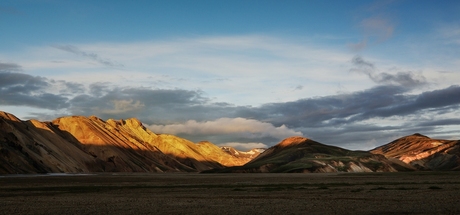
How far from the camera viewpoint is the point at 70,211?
3078cm

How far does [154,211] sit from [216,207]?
175 inches

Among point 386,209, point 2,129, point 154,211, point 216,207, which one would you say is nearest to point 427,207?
point 386,209

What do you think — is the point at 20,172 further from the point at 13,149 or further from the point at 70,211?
the point at 70,211

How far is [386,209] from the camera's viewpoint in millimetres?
30219

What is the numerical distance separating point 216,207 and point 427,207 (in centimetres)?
1299

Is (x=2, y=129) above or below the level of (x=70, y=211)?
above

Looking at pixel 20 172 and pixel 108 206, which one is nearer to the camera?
pixel 108 206

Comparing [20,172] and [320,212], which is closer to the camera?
[320,212]

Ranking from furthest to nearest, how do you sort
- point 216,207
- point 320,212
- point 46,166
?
1. point 46,166
2. point 216,207
3. point 320,212

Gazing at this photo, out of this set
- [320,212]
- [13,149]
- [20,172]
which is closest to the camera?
[320,212]

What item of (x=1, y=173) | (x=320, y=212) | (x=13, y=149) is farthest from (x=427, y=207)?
(x=13, y=149)

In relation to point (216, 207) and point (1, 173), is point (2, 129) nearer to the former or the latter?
point (1, 173)

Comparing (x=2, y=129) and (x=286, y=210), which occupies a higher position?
(x=2, y=129)

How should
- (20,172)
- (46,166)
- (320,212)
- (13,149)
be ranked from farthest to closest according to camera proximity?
(46,166)
(13,149)
(20,172)
(320,212)
